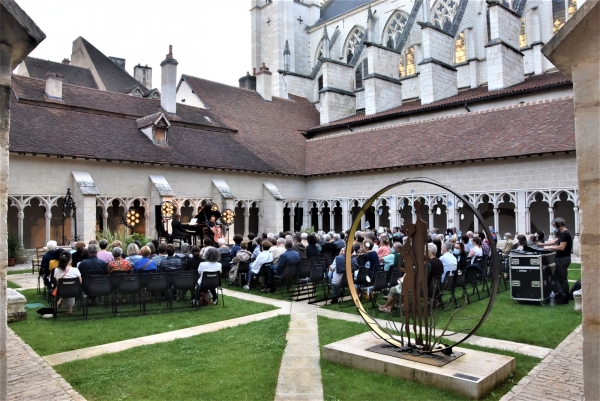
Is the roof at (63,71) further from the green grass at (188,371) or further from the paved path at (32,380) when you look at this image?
the green grass at (188,371)

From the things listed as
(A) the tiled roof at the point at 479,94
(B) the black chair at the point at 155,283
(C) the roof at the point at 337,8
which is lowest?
(B) the black chair at the point at 155,283

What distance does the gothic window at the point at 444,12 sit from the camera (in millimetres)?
30438

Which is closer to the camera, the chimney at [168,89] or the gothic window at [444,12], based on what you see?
the chimney at [168,89]

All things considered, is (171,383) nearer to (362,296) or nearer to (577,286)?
(362,296)

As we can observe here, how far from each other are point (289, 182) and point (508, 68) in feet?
41.3

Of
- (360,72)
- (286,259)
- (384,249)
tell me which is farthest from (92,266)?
(360,72)

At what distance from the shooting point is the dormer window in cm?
2069

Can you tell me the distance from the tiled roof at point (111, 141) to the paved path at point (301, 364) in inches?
514

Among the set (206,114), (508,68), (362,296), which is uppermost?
(508,68)

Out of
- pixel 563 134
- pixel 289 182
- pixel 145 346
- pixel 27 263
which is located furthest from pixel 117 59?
pixel 145 346

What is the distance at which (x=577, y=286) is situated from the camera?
8797 millimetres

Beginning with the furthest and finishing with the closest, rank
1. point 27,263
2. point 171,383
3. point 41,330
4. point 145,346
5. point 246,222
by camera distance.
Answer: point 246,222 < point 27,263 < point 41,330 < point 145,346 < point 171,383

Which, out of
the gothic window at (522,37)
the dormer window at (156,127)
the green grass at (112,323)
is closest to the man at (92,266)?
the green grass at (112,323)

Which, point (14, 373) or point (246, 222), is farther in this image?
point (246, 222)
